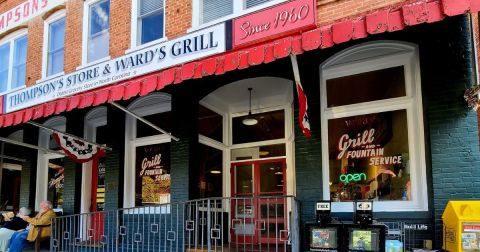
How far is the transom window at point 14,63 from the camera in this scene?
47.2 ft

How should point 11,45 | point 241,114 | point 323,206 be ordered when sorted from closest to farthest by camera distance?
point 323,206 < point 241,114 < point 11,45

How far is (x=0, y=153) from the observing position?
14492 mm

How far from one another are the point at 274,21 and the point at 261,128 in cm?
311

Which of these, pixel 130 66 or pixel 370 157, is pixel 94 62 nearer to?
pixel 130 66

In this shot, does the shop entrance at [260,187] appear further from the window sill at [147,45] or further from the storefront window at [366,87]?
the window sill at [147,45]

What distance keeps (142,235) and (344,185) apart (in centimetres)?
454

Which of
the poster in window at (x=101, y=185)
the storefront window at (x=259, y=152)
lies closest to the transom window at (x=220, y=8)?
the storefront window at (x=259, y=152)

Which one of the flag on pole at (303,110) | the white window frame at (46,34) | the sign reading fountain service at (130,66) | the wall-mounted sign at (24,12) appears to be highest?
the wall-mounted sign at (24,12)

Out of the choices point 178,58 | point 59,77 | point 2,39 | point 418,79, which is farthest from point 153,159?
point 2,39

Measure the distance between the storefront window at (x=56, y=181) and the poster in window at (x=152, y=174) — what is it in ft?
10.1

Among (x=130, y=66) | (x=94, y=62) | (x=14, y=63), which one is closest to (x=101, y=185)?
(x=94, y=62)

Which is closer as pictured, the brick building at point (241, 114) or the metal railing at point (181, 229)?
the brick building at point (241, 114)

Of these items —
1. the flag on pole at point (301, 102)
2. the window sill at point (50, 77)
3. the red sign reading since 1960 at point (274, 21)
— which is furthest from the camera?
the window sill at point (50, 77)

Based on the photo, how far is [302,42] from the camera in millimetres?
7094
